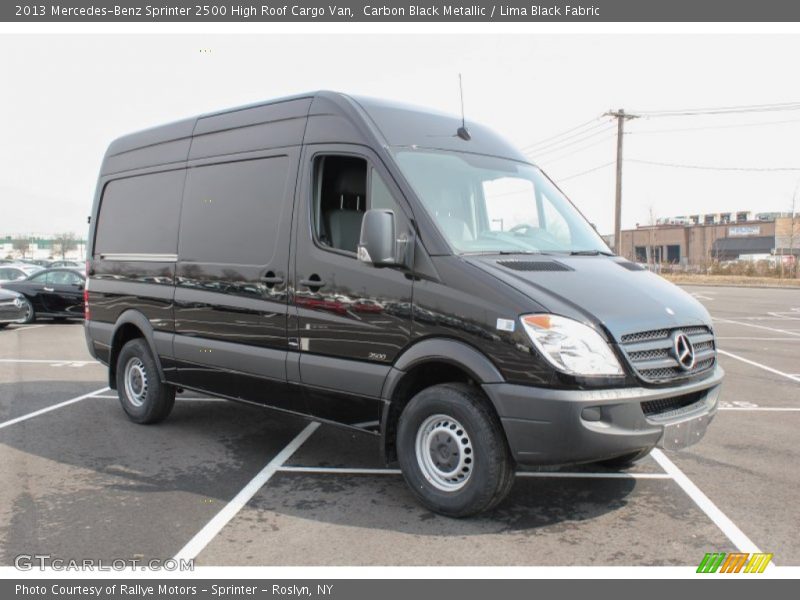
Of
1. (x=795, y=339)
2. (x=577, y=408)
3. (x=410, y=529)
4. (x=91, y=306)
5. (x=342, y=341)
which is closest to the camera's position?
(x=577, y=408)

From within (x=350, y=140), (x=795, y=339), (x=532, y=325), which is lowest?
(x=795, y=339)

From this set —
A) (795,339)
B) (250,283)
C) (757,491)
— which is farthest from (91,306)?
(795,339)

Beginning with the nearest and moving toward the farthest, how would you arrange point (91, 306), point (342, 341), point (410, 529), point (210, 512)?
1. point (410, 529)
2. point (210, 512)
3. point (342, 341)
4. point (91, 306)

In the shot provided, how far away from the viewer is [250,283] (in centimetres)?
554

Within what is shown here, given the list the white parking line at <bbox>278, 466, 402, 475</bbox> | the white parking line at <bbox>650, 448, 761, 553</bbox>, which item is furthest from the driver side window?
the white parking line at <bbox>650, 448, 761, 553</bbox>

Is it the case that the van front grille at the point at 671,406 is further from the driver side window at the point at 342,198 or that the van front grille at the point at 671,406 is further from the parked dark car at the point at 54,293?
the parked dark car at the point at 54,293

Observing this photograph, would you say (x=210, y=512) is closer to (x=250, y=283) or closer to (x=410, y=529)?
(x=410, y=529)

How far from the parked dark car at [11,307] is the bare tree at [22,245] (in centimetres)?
11306

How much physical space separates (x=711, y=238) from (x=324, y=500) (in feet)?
298

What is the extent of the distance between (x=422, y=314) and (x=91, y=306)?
185 inches

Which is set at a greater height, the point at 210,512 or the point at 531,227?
the point at 531,227

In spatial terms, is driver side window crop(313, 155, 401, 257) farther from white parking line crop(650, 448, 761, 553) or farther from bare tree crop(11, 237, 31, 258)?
bare tree crop(11, 237, 31, 258)

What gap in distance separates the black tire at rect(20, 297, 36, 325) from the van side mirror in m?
14.8

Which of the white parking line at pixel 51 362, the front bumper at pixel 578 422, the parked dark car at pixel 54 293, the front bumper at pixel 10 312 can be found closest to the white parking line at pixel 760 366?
the front bumper at pixel 578 422
